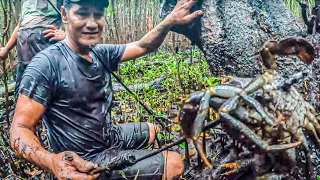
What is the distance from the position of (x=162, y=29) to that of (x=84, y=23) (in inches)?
21.0

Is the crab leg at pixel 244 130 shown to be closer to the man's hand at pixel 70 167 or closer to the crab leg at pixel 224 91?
the crab leg at pixel 224 91

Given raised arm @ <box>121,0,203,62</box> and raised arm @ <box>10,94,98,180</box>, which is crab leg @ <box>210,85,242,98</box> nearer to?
raised arm @ <box>10,94,98,180</box>

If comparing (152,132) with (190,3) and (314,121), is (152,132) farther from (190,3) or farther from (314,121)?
(314,121)

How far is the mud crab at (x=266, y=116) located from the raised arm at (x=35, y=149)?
0.47 meters

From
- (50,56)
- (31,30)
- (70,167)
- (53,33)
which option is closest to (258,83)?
(70,167)

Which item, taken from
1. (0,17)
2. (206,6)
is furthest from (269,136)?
(0,17)

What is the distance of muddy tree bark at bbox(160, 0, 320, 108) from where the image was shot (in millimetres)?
2156

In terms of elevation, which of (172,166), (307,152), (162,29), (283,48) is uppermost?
(162,29)

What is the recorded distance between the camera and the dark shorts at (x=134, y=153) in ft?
5.57

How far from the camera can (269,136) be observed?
4.18ft

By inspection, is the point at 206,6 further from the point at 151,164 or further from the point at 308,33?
the point at 151,164

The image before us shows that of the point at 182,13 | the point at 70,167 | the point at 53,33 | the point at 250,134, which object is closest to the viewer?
the point at 250,134

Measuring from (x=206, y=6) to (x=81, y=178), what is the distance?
129cm

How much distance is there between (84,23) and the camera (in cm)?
165
